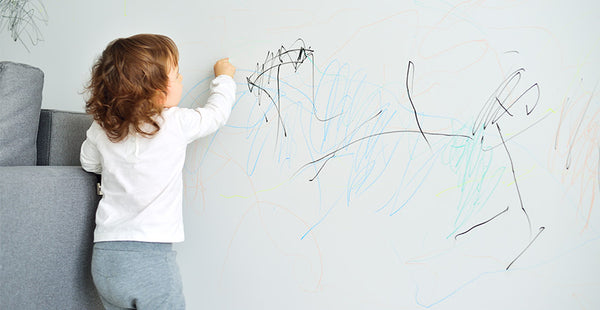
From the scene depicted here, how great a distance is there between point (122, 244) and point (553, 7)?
3.55 ft

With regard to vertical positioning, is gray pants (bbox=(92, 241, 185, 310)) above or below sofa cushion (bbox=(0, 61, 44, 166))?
below

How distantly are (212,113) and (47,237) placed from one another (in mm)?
466

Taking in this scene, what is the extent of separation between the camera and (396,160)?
1.16 metres

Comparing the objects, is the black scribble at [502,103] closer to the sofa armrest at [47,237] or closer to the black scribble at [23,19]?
the sofa armrest at [47,237]

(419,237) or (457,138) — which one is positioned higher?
(457,138)

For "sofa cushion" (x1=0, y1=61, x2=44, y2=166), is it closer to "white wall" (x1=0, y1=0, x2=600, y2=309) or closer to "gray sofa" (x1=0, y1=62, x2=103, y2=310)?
"gray sofa" (x1=0, y1=62, x2=103, y2=310)

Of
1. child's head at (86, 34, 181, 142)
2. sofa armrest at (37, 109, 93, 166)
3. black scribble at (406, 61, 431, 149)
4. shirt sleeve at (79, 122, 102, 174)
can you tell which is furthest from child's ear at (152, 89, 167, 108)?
black scribble at (406, 61, 431, 149)

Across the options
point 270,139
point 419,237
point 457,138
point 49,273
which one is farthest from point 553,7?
point 49,273

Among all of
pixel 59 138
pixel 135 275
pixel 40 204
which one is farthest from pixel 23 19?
pixel 135 275

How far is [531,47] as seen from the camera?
1.06m

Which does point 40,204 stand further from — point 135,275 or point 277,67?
point 277,67

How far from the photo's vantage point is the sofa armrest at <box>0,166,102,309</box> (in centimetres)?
103

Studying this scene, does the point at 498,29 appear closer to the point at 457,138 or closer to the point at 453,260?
the point at 457,138

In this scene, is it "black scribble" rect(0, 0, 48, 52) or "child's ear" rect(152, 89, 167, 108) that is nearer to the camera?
"child's ear" rect(152, 89, 167, 108)
